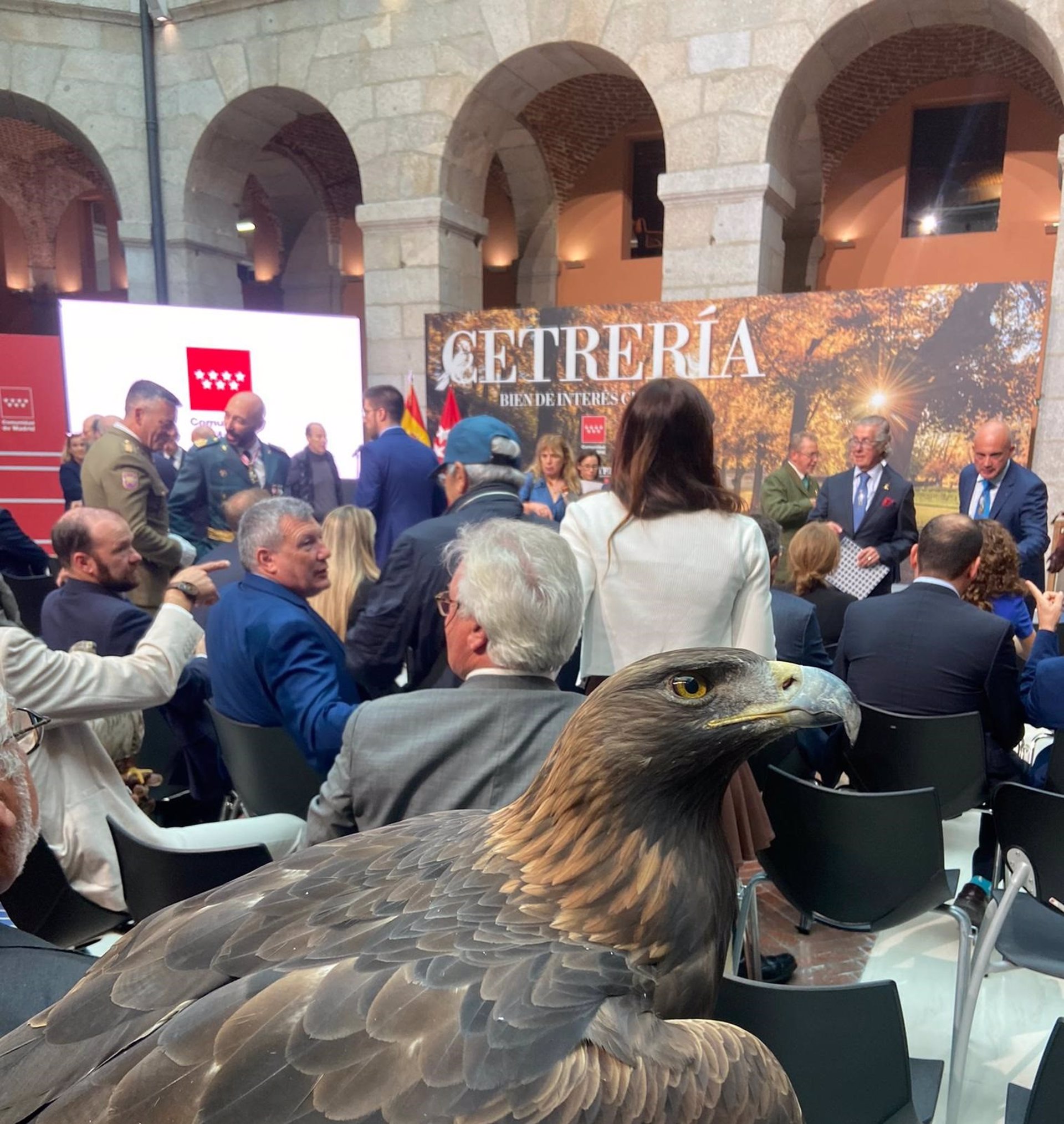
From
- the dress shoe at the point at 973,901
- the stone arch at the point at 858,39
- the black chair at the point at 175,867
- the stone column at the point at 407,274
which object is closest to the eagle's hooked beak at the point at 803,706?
the black chair at the point at 175,867

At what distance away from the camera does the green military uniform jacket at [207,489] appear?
5188 mm

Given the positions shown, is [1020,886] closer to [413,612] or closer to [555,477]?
[413,612]

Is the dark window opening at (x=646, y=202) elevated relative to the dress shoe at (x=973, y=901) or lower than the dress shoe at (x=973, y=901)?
elevated

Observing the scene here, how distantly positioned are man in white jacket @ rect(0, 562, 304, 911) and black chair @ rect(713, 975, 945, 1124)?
1.26 m

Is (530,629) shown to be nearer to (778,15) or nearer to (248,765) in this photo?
(248,765)

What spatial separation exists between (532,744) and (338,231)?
1609cm

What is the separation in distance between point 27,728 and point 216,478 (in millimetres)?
3934

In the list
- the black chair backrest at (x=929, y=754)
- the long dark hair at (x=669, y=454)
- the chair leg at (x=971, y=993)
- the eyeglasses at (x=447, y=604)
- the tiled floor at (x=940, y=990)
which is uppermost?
the long dark hair at (x=669, y=454)

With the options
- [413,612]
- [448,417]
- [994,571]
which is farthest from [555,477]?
[413,612]

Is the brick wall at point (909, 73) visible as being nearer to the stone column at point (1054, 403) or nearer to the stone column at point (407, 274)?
the stone column at point (1054, 403)

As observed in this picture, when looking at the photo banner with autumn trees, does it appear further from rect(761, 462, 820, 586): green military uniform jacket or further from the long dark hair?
the long dark hair

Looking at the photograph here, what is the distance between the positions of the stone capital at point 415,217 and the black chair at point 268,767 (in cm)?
726

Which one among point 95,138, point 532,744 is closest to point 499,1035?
point 532,744

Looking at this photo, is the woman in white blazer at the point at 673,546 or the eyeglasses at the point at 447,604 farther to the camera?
the woman in white blazer at the point at 673,546
